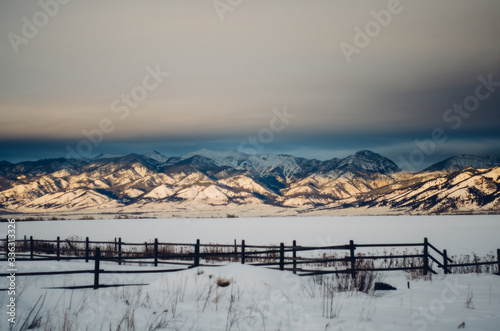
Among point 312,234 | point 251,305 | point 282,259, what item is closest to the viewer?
point 251,305

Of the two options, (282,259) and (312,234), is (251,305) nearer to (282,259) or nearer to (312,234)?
(282,259)

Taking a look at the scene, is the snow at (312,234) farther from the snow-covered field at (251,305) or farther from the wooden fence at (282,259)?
the snow-covered field at (251,305)

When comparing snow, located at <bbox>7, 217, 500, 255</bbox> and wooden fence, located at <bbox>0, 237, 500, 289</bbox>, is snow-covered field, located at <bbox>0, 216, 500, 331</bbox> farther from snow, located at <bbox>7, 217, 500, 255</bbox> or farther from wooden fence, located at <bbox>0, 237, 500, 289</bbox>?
snow, located at <bbox>7, 217, 500, 255</bbox>

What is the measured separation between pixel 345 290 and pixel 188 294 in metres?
5.40

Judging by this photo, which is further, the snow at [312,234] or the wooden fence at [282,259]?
the snow at [312,234]

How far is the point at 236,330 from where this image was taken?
345 inches

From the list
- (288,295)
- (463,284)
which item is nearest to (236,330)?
(288,295)

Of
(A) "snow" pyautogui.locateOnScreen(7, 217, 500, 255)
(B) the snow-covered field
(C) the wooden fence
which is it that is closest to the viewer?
(B) the snow-covered field

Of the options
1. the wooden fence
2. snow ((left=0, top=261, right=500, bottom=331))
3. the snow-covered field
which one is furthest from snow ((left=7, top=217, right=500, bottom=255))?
snow ((left=0, top=261, right=500, bottom=331))

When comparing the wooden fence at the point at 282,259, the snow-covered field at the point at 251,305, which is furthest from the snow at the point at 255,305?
the wooden fence at the point at 282,259

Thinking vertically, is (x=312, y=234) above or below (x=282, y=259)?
below

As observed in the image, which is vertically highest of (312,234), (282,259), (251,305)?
(282,259)

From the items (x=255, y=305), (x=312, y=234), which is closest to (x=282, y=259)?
(x=255, y=305)

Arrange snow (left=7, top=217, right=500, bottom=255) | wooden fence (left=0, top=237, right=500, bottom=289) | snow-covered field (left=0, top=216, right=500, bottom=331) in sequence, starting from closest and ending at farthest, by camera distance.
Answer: snow-covered field (left=0, top=216, right=500, bottom=331)
wooden fence (left=0, top=237, right=500, bottom=289)
snow (left=7, top=217, right=500, bottom=255)
